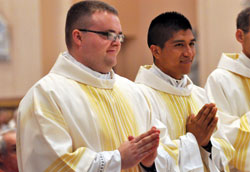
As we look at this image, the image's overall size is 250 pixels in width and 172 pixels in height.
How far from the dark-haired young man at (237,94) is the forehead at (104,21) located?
1389mm

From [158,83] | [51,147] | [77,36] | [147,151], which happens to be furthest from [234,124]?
[51,147]

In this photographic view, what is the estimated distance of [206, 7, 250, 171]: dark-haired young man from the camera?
4.05 meters

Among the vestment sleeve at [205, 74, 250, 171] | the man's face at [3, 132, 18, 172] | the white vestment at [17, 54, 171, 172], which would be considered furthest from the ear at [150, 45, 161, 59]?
the man's face at [3, 132, 18, 172]

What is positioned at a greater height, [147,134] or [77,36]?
[77,36]

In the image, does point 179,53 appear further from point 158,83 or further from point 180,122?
point 180,122

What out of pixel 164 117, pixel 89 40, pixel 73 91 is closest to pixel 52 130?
pixel 73 91

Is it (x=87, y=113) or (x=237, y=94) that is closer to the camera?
(x=87, y=113)

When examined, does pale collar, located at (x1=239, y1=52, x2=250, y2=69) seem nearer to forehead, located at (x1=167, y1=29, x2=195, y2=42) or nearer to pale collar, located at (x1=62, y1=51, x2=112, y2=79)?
forehead, located at (x1=167, y1=29, x2=195, y2=42)

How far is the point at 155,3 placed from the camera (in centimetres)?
1144

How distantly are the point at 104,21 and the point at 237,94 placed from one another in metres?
1.60

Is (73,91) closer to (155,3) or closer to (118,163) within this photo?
(118,163)

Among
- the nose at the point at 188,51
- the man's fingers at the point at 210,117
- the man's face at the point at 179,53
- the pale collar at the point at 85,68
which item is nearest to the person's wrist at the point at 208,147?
the man's fingers at the point at 210,117

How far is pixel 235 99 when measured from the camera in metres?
4.18

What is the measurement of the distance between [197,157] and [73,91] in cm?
107
